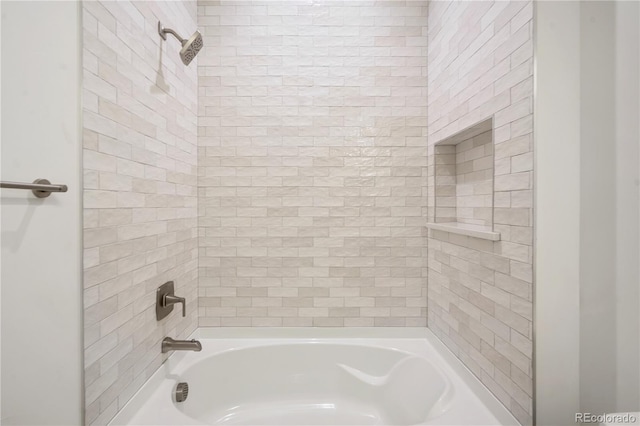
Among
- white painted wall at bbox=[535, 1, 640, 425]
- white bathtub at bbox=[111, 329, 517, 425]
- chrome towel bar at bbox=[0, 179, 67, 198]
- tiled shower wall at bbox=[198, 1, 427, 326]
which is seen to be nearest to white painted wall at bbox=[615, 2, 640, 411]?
white painted wall at bbox=[535, 1, 640, 425]

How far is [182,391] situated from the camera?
1.47 meters

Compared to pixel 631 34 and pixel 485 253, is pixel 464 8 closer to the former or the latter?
pixel 631 34

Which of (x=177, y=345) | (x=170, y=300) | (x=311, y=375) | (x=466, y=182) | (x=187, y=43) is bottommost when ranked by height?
(x=311, y=375)

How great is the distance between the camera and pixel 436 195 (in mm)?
1812

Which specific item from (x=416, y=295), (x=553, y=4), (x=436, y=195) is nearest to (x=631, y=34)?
(x=553, y=4)

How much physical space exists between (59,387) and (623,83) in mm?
1759

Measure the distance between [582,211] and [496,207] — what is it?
26 centimetres

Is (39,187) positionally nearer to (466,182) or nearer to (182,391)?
(182,391)

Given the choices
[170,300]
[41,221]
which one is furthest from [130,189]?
[170,300]

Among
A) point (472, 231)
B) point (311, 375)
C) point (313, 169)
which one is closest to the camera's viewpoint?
point (472, 231)

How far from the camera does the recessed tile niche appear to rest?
1.44 metres

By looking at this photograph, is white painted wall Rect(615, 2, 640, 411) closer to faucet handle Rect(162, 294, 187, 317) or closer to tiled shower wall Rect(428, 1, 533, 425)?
tiled shower wall Rect(428, 1, 533, 425)

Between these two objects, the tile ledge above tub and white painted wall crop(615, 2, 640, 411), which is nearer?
white painted wall crop(615, 2, 640, 411)

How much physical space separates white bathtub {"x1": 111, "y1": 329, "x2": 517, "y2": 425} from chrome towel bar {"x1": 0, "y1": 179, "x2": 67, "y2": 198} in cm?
99
